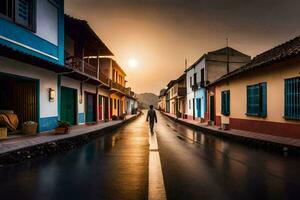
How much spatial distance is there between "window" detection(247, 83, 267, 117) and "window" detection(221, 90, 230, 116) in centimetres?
341

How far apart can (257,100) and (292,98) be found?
3264 millimetres

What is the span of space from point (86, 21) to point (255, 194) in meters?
13.9

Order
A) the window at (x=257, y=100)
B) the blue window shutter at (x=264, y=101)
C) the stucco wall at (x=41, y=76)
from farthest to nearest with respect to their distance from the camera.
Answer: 1. the window at (x=257, y=100)
2. the blue window shutter at (x=264, y=101)
3. the stucco wall at (x=41, y=76)

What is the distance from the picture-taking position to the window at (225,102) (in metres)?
19.3

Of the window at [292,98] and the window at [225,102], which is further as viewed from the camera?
the window at [225,102]

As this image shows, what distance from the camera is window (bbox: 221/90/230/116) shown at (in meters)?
19.3

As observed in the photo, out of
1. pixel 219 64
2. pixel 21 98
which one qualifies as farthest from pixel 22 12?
pixel 219 64

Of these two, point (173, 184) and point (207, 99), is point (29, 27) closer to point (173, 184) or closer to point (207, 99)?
point (173, 184)

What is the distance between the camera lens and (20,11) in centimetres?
1130

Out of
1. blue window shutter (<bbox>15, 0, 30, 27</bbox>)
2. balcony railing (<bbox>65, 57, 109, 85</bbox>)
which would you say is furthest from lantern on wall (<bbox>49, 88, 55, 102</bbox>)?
blue window shutter (<bbox>15, 0, 30, 27</bbox>)

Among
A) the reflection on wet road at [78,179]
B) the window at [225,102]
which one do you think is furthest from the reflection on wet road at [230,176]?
the window at [225,102]

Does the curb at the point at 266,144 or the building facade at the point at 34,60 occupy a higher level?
the building facade at the point at 34,60

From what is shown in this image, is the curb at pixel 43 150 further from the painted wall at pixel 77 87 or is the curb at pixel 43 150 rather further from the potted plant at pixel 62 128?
the painted wall at pixel 77 87

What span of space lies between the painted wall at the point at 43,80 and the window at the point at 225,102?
11778 mm
